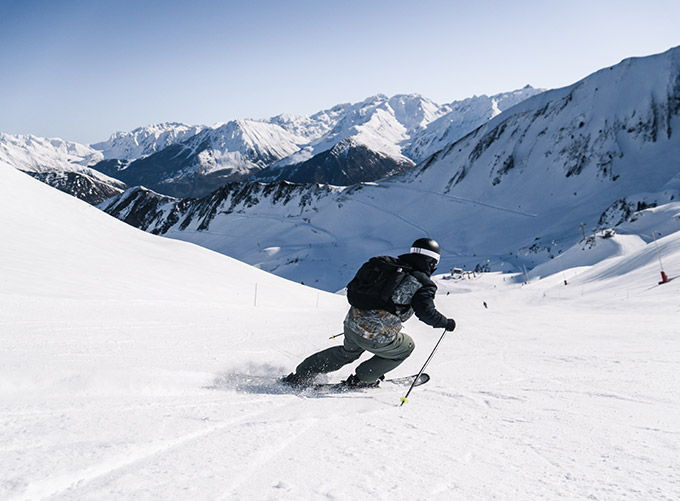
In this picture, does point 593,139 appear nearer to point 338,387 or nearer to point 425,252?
point 425,252

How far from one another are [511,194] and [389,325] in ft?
231

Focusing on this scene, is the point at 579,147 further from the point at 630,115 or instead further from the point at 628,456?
the point at 628,456

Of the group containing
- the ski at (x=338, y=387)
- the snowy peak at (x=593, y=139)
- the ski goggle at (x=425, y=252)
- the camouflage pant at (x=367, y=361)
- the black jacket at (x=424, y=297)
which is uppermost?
the snowy peak at (x=593, y=139)

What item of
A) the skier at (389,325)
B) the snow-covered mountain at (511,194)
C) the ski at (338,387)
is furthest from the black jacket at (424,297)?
the snow-covered mountain at (511,194)

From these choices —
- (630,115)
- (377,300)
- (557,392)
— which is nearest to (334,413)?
(377,300)

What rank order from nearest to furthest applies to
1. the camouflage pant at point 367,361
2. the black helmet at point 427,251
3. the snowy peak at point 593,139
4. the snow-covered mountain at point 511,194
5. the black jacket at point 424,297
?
the black jacket at point 424,297
the black helmet at point 427,251
the camouflage pant at point 367,361
the snow-covered mountain at point 511,194
the snowy peak at point 593,139

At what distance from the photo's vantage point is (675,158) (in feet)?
190

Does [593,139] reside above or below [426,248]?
above

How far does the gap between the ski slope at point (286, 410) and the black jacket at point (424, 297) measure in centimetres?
86

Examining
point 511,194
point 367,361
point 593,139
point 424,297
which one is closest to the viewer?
point 424,297

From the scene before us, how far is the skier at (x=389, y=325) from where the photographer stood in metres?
4.52

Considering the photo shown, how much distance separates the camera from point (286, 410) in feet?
12.1

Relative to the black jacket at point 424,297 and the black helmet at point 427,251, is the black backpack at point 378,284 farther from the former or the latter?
the black helmet at point 427,251

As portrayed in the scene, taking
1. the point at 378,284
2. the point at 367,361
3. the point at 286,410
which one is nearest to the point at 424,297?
the point at 378,284
